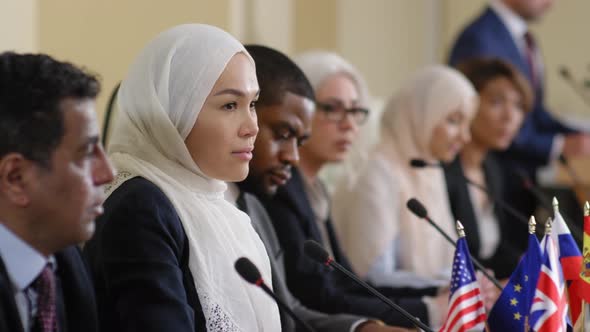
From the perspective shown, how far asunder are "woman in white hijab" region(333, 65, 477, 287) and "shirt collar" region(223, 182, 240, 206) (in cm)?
104

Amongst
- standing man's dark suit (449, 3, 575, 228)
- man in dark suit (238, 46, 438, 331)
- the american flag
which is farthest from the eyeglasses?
standing man's dark suit (449, 3, 575, 228)

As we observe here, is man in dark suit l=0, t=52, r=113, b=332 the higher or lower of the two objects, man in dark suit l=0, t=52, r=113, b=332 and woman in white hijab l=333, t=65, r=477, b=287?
the higher

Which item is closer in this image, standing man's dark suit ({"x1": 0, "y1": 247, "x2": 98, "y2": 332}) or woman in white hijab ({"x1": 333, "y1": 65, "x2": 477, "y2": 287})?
standing man's dark suit ({"x1": 0, "y1": 247, "x2": 98, "y2": 332})

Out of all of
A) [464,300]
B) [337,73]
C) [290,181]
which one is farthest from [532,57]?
[464,300]

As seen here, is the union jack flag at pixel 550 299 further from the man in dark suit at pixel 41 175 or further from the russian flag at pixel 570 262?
the man in dark suit at pixel 41 175

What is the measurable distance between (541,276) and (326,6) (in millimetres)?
3624

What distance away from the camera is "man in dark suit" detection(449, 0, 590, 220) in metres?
4.82

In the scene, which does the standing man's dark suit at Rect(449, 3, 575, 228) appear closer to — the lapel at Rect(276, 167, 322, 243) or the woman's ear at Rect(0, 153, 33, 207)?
the lapel at Rect(276, 167, 322, 243)

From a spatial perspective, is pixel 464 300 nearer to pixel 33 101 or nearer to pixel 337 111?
pixel 33 101

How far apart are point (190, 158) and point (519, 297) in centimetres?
74

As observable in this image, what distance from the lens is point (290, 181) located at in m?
2.84

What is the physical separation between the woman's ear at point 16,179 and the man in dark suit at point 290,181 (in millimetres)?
943

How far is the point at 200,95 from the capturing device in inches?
79.0

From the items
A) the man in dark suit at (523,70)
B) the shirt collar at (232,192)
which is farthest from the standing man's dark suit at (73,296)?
the man in dark suit at (523,70)
